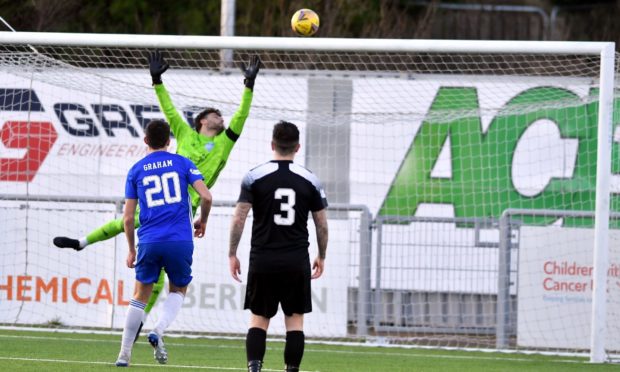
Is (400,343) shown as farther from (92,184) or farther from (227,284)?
(92,184)

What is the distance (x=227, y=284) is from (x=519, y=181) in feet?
14.7

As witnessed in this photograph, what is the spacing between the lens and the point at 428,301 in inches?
606

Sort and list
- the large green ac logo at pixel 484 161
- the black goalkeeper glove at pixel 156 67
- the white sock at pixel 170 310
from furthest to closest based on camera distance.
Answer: the large green ac logo at pixel 484 161 < the black goalkeeper glove at pixel 156 67 < the white sock at pixel 170 310

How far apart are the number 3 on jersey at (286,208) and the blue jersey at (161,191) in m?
1.51

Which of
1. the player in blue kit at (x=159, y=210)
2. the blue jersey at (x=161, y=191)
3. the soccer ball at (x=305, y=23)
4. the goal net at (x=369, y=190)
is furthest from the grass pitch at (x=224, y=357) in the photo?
the soccer ball at (x=305, y=23)

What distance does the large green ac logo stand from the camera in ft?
55.5

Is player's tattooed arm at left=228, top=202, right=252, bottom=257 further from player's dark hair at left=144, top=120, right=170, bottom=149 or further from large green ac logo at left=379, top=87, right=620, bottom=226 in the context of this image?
large green ac logo at left=379, top=87, right=620, bottom=226

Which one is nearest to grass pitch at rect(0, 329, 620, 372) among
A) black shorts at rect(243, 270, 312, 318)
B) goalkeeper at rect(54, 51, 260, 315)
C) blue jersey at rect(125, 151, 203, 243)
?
goalkeeper at rect(54, 51, 260, 315)

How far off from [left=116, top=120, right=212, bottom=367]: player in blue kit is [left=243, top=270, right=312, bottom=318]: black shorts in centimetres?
139

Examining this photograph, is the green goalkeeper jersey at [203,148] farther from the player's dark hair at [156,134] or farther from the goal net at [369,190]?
the goal net at [369,190]

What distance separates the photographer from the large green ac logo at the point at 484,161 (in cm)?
1692

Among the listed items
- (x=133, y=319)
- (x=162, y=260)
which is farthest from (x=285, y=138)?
(x=133, y=319)

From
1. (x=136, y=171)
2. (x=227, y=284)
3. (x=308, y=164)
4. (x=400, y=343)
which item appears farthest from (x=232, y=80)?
(x=136, y=171)

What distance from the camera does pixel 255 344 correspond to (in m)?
9.03
